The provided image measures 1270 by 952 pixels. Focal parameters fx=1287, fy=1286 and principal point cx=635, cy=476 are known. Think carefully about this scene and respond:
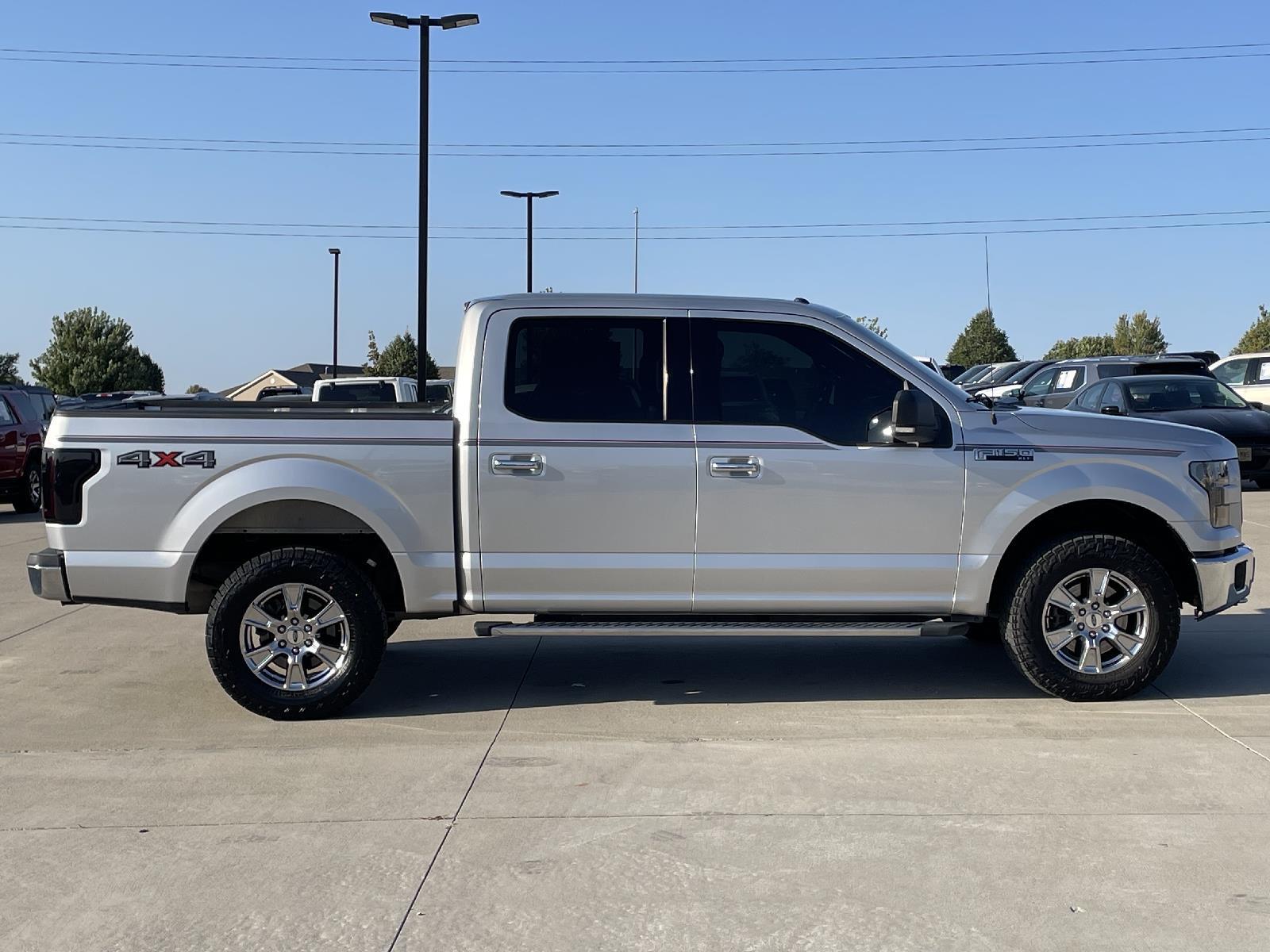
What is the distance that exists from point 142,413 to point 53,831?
220 cm

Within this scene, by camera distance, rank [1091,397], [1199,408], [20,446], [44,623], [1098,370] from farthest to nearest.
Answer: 1. [1098,370]
2. [1091,397]
3. [20,446]
4. [1199,408]
5. [44,623]

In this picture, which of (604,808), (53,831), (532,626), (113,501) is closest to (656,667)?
(532,626)

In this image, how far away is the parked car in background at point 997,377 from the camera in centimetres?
2946

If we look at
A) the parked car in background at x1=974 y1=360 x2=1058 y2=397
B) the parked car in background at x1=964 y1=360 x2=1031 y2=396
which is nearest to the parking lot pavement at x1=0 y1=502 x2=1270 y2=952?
the parked car in background at x1=974 y1=360 x2=1058 y2=397

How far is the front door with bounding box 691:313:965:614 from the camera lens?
6.28 metres

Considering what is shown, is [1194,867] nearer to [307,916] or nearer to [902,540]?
[902,540]

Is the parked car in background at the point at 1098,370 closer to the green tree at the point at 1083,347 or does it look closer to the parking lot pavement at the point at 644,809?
the parking lot pavement at the point at 644,809

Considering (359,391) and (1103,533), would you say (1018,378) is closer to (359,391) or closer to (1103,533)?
(359,391)

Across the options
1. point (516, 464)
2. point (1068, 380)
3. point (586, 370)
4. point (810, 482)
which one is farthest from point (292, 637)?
point (1068, 380)

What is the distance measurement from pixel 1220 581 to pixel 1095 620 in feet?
2.18

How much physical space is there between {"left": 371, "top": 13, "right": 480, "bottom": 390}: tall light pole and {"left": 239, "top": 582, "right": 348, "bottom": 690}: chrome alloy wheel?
15277 millimetres

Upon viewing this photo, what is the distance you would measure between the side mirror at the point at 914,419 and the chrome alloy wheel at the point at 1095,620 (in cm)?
100

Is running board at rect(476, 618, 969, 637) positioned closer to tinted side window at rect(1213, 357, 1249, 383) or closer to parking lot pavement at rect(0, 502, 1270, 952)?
parking lot pavement at rect(0, 502, 1270, 952)

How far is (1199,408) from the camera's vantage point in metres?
17.3
